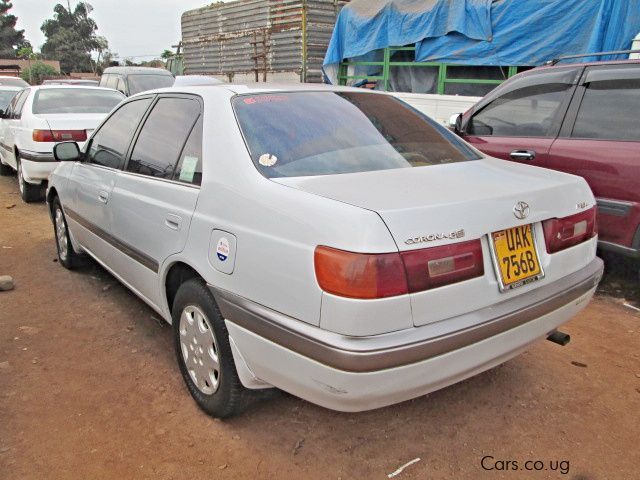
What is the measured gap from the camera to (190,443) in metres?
2.45

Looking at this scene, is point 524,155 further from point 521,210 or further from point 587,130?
point 521,210

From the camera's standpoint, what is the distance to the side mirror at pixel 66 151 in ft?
13.0

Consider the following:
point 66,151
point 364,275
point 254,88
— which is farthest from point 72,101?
point 364,275

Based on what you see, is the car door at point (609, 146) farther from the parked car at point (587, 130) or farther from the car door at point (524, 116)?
the car door at point (524, 116)

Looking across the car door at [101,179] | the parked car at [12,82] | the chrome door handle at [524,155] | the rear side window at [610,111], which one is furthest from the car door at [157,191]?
the parked car at [12,82]

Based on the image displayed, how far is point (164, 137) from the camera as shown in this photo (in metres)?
2.99

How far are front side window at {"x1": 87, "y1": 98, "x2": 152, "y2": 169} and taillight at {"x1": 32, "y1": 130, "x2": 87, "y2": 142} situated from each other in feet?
10.9

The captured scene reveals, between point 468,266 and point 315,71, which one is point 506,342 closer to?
point 468,266

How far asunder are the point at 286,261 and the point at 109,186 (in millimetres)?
1993

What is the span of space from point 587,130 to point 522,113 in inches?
26.2

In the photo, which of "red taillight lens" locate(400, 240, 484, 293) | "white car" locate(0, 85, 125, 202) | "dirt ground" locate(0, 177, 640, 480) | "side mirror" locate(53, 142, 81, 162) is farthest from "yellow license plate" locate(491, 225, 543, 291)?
"white car" locate(0, 85, 125, 202)

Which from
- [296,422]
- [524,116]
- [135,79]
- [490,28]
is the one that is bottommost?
[296,422]

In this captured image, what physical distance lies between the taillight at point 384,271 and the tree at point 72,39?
6546 centimetres

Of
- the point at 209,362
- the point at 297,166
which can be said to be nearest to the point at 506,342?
the point at 297,166
